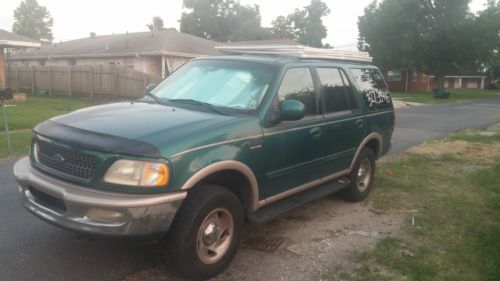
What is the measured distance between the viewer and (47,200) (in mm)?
3709

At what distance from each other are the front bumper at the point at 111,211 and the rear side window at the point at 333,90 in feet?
7.97

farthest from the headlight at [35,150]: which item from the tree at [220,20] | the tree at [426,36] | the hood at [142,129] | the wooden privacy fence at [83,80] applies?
the tree at [220,20]

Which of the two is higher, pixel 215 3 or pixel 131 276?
pixel 215 3

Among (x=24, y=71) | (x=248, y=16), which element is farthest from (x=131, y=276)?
(x=248, y=16)

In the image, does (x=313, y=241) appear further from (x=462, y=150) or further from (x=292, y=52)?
(x=462, y=150)

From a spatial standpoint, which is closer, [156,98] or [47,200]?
[47,200]

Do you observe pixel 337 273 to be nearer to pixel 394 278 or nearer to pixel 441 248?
pixel 394 278

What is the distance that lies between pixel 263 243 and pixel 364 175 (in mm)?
2288

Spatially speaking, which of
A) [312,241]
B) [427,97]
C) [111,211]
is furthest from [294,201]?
[427,97]

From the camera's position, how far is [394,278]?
403 cm

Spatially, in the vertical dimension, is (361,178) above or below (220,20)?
below

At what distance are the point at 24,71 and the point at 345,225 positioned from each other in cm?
2730

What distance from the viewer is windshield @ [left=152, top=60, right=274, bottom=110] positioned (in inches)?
177

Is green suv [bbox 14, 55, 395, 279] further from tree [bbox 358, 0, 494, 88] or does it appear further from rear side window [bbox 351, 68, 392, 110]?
tree [bbox 358, 0, 494, 88]
